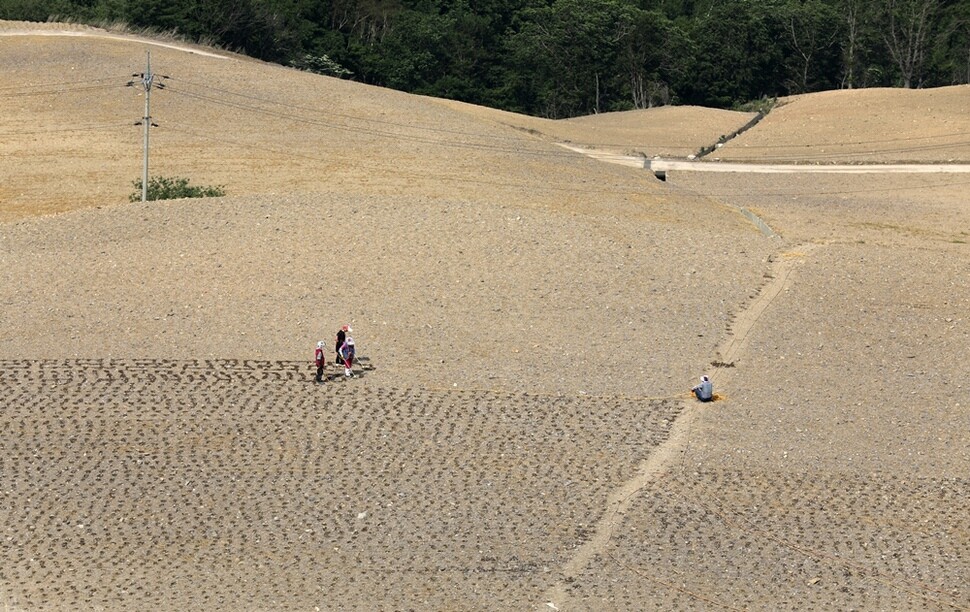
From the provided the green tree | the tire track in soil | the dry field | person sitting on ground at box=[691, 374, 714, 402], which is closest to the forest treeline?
the green tree

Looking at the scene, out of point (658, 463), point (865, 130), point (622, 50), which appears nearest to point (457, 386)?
point (658, 463)

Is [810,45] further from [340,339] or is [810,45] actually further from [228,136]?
[340,339]

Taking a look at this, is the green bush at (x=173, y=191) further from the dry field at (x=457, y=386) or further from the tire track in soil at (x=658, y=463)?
the tire track in soil at (x=658, y=463)

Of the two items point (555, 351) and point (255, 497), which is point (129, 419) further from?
point (555, 351)

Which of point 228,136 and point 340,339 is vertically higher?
point 228,136

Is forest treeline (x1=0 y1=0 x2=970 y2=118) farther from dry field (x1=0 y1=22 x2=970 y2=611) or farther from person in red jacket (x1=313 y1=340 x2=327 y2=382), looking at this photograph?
person in red jacket (x1=313 y1=340 x2=327 y2=382)

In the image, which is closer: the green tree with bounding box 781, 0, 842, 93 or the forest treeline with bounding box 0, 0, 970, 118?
the forest treeline with bounding box 0, 0, 970, 118
